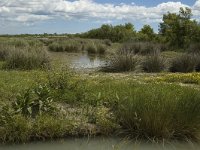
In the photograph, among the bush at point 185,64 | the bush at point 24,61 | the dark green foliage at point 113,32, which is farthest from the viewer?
the dark green foliage at point 113,32

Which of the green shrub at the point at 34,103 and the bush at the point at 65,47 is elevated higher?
the green shrub at the point at 34,103

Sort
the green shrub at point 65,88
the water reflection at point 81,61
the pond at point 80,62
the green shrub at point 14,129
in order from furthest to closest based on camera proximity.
Answer: 1. the water reflection at point 81,61
2. the pond at point 80,62
3. the green shrub at point 65,88
4. the green shrub at point 14,129

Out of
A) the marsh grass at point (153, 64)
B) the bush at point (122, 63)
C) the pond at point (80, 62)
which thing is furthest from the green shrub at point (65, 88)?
the marsh grass at point (153, 64)

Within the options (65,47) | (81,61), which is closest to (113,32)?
(65,47)

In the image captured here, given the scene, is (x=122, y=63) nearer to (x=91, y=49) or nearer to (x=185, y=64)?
(x=185, y=64)

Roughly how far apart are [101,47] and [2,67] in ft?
70.8

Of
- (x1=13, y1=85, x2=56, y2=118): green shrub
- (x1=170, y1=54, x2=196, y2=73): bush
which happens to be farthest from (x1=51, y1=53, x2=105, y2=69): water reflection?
(x1=13, y1=85, x2=56, y2=118): green shrub

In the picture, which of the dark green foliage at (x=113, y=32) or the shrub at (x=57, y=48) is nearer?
the shrub at (x=57, y=48)

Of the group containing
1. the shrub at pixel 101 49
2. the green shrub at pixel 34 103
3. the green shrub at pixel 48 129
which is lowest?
the shrub at pixel 101 49

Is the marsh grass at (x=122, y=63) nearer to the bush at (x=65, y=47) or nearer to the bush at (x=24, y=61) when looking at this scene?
the bush at (x=24, y=61)

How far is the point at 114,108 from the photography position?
9.96 metres

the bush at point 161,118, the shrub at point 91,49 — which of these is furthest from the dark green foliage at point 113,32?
the bush at point 161,118

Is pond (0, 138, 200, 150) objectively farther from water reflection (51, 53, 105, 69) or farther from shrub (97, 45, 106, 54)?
shrub (97, 45, 106, 54)

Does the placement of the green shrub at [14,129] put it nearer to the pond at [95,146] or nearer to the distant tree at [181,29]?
the pond at [95,146]
